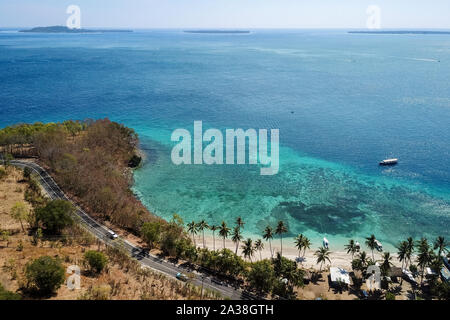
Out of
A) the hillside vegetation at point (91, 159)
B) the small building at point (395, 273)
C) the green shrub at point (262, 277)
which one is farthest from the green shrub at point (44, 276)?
the small building at point (395, 273)

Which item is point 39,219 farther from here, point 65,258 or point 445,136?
point 445,136

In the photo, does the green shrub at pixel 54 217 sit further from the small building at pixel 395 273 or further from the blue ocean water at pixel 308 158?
the small building at pixel 395 273

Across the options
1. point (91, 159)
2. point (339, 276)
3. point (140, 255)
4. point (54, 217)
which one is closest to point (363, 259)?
point (339, 276)

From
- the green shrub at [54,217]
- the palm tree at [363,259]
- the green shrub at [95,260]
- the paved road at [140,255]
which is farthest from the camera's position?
the green shrub at [54,217]

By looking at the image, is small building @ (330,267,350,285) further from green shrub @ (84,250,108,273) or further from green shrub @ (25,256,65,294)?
green shrub @ (25,256,65,294)

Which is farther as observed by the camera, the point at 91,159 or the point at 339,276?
the point at 91,159

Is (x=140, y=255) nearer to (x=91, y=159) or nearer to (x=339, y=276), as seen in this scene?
(x=339, y=276)
